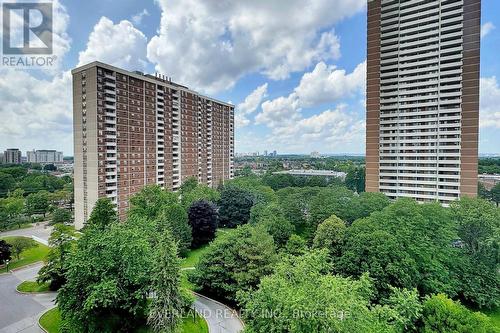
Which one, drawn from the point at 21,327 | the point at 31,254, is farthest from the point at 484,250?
the point at 31,254

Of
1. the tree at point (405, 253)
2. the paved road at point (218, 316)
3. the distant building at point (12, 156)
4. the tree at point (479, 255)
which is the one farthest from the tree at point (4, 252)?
the distant building at point (12, 156)

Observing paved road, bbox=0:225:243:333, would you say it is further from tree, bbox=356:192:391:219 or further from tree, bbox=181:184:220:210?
tree, bbox=181:184:220:210

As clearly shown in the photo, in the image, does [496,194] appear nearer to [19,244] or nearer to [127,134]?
[127,134]

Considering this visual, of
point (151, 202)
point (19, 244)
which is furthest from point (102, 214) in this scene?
point (19, 244)

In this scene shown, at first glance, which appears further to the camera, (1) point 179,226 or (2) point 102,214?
(2) point 102,214

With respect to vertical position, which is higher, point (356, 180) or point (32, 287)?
point (356, 180)

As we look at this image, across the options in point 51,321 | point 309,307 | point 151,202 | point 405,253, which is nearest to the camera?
point 309,307
